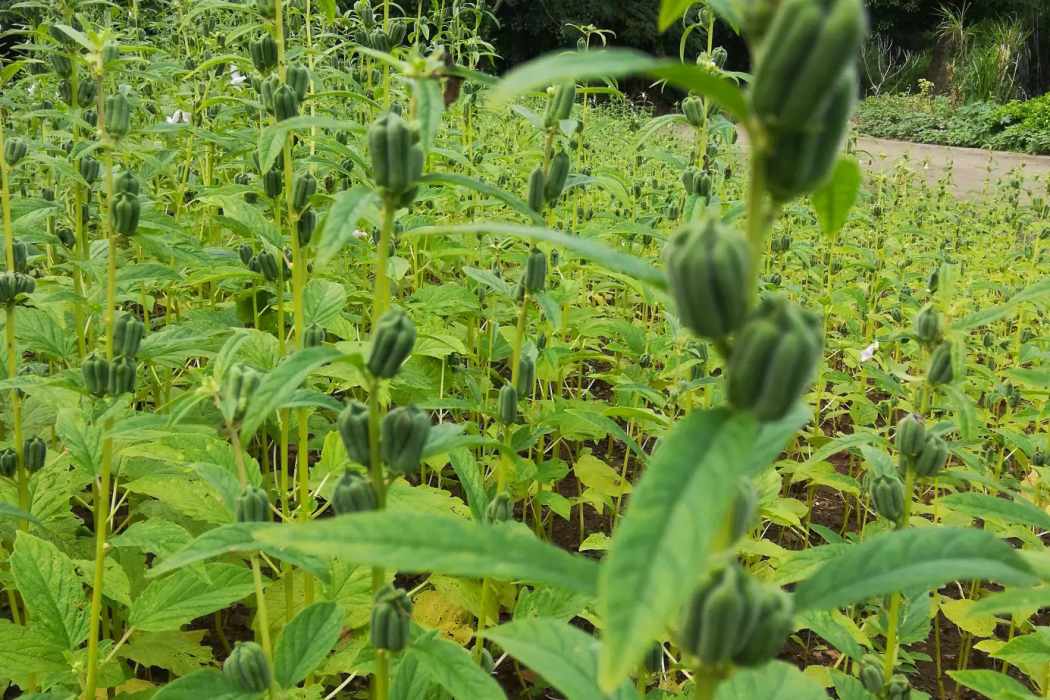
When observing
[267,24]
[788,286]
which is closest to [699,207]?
[788,286]

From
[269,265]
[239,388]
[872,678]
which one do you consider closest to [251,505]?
[239,388]

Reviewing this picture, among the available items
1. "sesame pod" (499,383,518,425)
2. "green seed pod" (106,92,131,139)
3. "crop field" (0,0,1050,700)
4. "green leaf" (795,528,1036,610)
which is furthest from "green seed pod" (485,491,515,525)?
"green seed pod" (106,92,131,139)

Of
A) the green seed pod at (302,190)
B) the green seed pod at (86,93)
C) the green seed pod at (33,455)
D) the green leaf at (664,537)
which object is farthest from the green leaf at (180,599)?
the green seed pod at (86,93)

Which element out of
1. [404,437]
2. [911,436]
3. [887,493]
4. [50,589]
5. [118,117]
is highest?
[118,117]

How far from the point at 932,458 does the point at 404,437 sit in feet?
3.09

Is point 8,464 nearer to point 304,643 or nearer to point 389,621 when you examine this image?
point 304,643

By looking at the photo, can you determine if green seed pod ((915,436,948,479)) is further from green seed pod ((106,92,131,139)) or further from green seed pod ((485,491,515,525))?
green seed pod ((106,92,131,139))

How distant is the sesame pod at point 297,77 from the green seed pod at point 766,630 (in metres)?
1.81

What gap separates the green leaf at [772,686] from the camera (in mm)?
969

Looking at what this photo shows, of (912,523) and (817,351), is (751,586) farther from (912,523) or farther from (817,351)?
(912,523)

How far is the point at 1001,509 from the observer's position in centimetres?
123

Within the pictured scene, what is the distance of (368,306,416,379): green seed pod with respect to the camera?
1.00 meters

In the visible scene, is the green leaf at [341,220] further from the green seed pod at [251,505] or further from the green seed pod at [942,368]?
the green seed pod at [942,368]

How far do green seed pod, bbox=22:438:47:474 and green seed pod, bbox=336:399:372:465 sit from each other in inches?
54.4
